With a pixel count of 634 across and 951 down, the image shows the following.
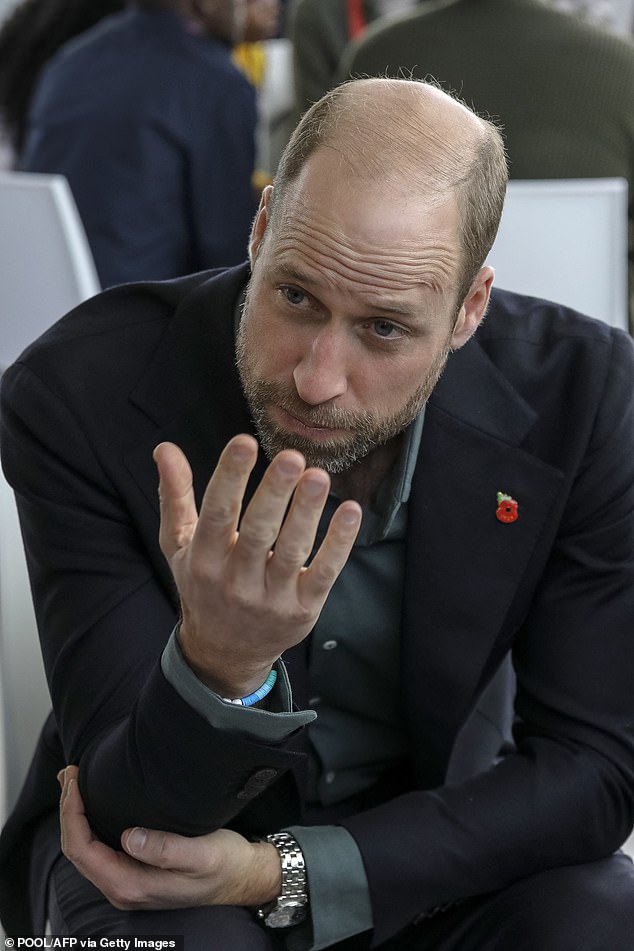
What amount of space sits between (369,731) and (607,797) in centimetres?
31

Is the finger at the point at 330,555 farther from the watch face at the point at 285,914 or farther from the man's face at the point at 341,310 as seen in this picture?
the watch face at the point at 285,914

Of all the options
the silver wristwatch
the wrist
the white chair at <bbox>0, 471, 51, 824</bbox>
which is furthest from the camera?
the white chair at <bbox>0, 471, 51, 824</bbox>

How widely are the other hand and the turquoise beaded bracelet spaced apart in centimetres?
18

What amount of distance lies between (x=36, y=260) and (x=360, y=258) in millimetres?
1782

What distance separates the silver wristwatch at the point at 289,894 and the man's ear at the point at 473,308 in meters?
0.58

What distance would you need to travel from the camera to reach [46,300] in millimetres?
2949

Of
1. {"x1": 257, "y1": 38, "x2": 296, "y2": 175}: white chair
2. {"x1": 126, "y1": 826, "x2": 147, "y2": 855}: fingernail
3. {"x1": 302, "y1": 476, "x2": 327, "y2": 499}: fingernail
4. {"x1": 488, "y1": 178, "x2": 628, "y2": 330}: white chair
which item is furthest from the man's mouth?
{"x1": 257, "y1": 38, "x2": 296, "y2": 175}: white chair

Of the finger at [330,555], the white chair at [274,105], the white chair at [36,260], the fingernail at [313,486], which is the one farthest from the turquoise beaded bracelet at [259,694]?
the white chair at [274,105]

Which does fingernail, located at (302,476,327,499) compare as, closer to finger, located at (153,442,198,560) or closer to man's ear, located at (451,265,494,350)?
finger, located at (153,442,198,560)

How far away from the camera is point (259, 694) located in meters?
1.20

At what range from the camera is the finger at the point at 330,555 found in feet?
3.46

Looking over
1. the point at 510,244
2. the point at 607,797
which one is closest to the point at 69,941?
the point at 607,797

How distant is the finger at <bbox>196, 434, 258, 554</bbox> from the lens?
1004 mm

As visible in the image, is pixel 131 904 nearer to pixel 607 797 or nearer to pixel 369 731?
pixel 369 731
